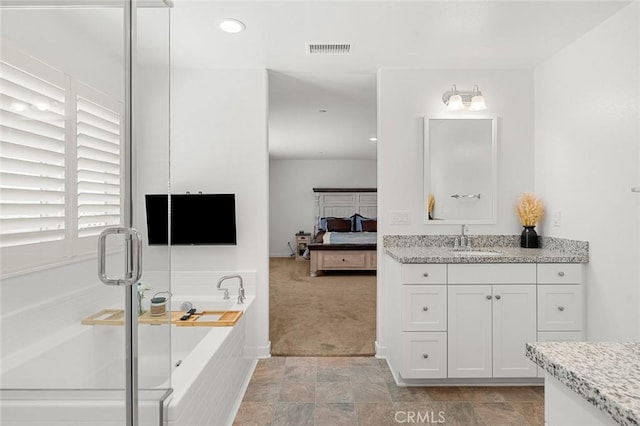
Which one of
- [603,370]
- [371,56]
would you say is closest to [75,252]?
[603,370]

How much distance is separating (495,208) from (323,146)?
4.50 m

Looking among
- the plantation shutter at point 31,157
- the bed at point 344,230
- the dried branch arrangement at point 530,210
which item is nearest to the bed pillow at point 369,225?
the bed at point 344,230

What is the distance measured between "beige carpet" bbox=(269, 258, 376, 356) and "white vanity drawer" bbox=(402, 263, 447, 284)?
102 centimetres

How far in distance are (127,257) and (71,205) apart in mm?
254

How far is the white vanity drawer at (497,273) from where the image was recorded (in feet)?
8.07

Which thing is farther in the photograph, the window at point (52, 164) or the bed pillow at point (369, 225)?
the bed pillow at point (369, 225)

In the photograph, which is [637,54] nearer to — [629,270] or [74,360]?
[629,270]

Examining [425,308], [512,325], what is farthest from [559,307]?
[425,308]

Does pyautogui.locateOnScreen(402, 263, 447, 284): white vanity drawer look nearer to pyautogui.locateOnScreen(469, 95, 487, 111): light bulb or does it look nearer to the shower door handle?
pyautogui.locateOnScreen(469, 95, 487, 111): light bulb

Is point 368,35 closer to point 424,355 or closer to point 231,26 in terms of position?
point 231,26

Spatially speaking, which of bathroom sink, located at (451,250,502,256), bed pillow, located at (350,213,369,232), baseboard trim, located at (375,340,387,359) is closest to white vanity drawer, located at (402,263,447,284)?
bathroom sink, located at (451,250,502,256)

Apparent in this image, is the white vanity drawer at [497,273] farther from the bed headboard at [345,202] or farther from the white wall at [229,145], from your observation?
the bed headboard at [345,202]

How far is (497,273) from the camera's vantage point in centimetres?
247

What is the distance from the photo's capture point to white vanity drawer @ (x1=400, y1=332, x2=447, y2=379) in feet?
8.02
